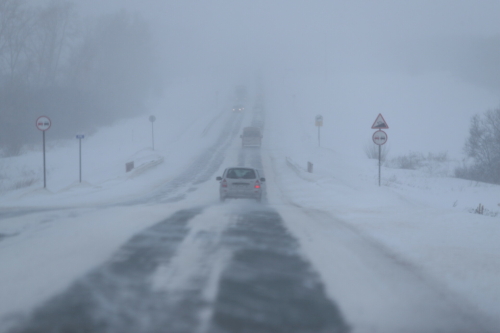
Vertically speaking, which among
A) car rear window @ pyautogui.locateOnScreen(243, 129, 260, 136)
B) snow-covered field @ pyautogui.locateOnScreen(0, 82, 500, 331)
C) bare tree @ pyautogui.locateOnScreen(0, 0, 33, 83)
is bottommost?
snow-covered field @ pyautogui.locateOnScreen(0, 82, 500, 331)

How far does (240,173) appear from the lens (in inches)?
758

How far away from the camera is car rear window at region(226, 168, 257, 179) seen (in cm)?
1905

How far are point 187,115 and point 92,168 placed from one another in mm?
42841

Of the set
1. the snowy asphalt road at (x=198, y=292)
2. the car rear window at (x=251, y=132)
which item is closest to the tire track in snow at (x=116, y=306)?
the snowy asphalt road at (x=198, y=292)

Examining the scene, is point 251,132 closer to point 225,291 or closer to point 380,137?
point 380,137

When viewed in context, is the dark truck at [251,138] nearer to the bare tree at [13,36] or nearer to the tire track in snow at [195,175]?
the tire track in snow at [195,175]

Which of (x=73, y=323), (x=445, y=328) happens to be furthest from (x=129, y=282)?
(x=445, y=328)

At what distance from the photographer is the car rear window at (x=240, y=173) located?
62.5ft

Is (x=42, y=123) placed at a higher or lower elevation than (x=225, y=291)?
higher

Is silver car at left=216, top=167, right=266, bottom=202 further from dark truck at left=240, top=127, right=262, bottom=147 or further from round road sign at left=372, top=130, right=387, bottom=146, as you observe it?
dark truck at left=240, top=127, right=262, bottom=147

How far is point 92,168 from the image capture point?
119 feet

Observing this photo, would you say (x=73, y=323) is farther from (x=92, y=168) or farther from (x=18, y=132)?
(x=18, y=132)

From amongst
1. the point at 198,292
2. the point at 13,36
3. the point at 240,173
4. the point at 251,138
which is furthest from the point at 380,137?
the point at 13,36

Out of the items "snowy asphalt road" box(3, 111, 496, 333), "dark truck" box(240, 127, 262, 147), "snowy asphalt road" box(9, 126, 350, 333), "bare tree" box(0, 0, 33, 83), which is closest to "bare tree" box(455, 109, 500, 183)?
"dark truck" box(240, 127, 262, 147)
